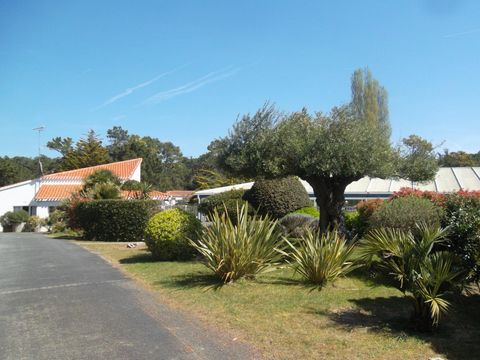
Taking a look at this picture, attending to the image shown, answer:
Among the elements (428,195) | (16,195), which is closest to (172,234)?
(428,195)

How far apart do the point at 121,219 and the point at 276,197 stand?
23.2 ft

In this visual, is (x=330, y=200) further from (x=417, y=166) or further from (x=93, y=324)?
(x=93, y=324)

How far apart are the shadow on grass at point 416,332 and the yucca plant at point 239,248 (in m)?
2.26

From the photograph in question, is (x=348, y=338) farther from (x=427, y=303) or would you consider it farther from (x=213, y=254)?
(x=213, y=254)

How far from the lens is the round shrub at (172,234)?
40.9 ft

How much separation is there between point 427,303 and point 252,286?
3526 millimetres

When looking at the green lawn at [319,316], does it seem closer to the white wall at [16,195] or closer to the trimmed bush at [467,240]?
the trimmed bush at [467,240]

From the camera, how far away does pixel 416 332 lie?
20.9 feet

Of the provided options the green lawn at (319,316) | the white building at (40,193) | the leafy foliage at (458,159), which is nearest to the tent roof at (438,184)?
the white building at (40,193)

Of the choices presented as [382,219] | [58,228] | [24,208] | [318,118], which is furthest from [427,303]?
[24,208]

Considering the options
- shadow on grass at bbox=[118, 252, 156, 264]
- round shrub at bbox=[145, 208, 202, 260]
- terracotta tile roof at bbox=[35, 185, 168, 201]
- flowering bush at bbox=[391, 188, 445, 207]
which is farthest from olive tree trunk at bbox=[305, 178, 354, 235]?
terracotta tile roof at bbox=[35, 185, 168, 201]

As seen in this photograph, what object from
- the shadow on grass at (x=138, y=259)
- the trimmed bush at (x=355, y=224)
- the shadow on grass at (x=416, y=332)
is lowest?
the shadow on grass at (x=416, y=332)

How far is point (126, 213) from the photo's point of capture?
848 inches

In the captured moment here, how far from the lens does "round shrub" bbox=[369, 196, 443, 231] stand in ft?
35.6
